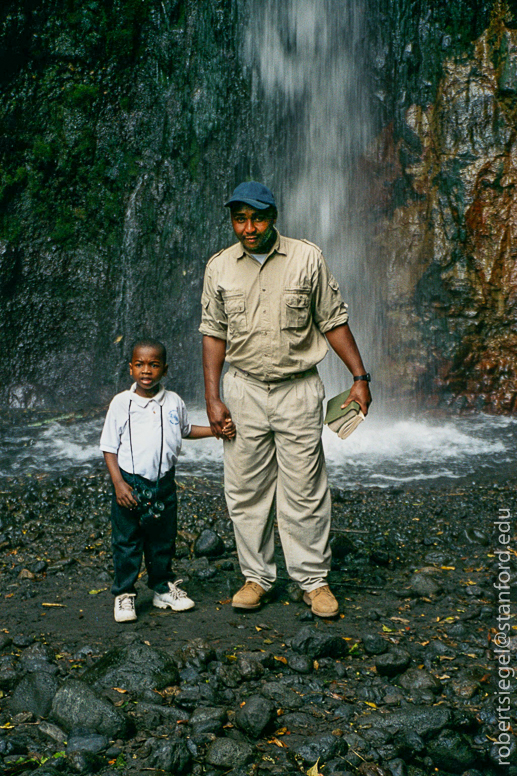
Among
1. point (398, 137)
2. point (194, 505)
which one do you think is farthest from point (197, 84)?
point (194, 505)

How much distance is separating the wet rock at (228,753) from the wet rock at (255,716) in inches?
4.1

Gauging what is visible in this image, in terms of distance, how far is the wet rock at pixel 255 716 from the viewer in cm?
268

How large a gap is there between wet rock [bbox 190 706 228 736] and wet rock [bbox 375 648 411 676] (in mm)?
762

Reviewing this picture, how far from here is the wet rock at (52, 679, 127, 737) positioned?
2.68 meters

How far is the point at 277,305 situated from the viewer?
3.54 m

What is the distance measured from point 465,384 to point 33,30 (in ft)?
23.9

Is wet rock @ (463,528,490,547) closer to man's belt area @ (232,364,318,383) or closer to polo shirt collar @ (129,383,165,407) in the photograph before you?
man's belt area @ (232,364,318,383)

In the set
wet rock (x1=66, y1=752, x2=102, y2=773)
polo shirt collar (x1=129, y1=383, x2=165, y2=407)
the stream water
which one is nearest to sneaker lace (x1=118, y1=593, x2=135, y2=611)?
polo shirt collar (x1=129, y1=383, x2=165, y2=407)

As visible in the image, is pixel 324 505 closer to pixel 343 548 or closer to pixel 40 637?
pixel 343 548

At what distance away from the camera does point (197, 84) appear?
32.2ft

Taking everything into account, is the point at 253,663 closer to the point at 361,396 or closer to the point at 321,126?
the point at 361,396

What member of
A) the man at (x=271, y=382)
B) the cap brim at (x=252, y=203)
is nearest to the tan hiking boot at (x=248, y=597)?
the man at (x=271, y=382)

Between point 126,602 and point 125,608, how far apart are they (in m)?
0.03

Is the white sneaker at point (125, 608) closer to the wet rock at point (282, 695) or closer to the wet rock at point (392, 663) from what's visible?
the wet rock at point (282, 695)
